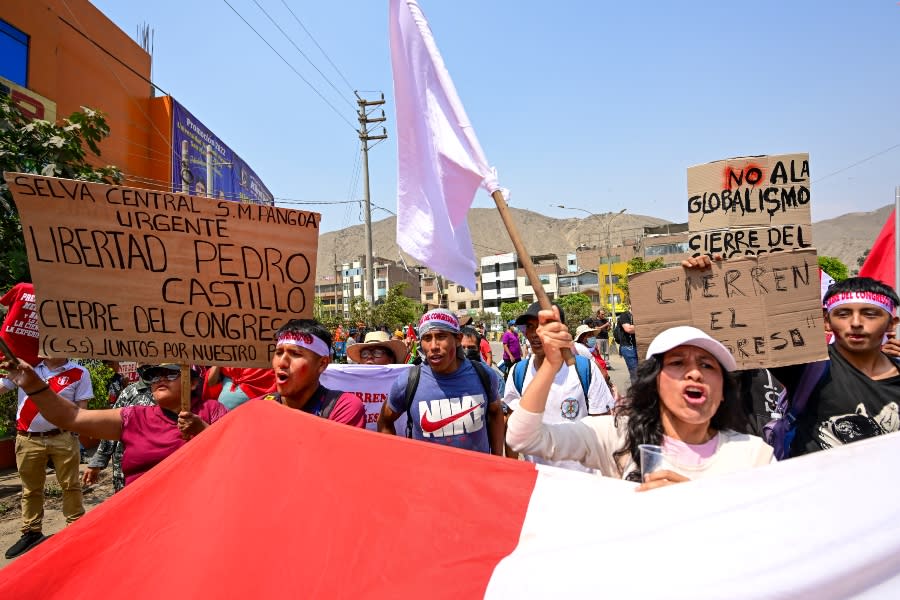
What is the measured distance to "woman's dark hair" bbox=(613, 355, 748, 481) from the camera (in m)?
2.26

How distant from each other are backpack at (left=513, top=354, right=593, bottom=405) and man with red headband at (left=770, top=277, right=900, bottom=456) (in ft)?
4.46

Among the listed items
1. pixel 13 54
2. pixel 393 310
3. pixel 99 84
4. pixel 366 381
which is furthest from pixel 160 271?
pixel 393 310

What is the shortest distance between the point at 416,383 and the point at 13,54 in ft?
51.6

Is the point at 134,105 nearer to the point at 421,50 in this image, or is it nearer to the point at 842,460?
the point at 421,50

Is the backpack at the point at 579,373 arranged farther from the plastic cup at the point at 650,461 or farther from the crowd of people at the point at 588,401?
the plastic cup at the point at 650,461

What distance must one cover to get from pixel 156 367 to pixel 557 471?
2574 mm

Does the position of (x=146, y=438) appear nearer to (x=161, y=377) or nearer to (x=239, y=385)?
(x=161, y=377)

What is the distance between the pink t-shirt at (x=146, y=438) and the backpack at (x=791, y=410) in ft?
10.3

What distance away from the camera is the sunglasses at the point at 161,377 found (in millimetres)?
3342

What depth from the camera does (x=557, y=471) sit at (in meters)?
2.02

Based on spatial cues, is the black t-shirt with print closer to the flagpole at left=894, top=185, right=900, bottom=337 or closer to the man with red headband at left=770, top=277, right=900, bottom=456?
the man with red headband at left=770, top=277, right=900, bottom=456

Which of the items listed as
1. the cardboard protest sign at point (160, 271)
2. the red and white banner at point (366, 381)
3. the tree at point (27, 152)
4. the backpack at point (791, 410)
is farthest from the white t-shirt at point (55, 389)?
the backpack at point (791, 410)

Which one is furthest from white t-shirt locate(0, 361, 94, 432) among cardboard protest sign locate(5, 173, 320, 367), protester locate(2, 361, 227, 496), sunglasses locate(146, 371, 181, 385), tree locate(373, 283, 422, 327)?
tree locate(373, 283, 422, 327)

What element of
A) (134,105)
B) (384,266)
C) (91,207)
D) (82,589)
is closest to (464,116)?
(91,207)
